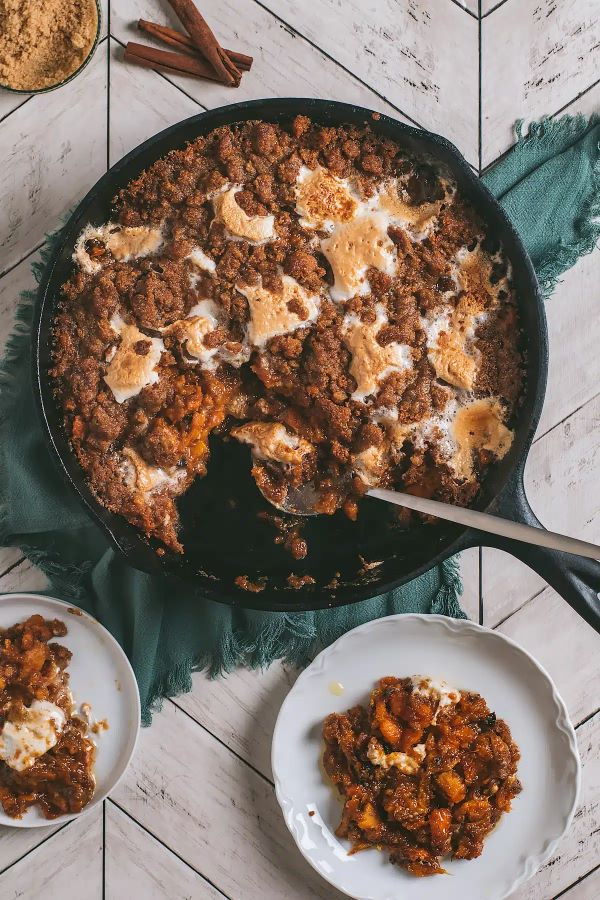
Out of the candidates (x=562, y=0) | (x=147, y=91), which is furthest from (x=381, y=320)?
(x=562, y=0)

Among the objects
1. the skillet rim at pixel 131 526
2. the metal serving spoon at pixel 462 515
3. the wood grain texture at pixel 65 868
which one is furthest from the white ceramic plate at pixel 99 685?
the metal serving spoon at pixel 462 515

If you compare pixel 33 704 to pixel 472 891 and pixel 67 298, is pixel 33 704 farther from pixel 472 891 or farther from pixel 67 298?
pixel 472 891

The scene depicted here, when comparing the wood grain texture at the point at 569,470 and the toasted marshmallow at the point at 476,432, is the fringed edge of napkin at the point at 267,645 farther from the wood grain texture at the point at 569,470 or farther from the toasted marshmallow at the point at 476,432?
the toasted marshmallow at the point at 476,432

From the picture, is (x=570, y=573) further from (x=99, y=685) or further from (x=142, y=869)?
(x=142, y=869)

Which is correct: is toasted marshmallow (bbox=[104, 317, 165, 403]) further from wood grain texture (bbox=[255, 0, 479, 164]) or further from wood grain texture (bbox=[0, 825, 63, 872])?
wood grain texture (bbox=[0, 825, 63, 872])

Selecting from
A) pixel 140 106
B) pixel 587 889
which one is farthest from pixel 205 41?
pixel 587 889

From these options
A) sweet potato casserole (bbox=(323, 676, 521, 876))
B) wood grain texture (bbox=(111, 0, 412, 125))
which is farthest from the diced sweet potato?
wood grain texture (bbox=(111, 0, 412, 125))
